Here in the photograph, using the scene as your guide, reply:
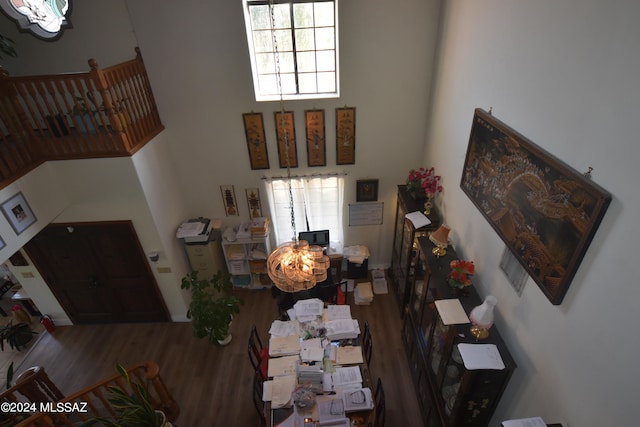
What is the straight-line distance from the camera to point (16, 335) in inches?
216

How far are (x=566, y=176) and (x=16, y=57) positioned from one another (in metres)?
6.58

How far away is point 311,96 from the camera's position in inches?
206

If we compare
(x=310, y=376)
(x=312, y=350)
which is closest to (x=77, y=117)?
(x=312, y=350)

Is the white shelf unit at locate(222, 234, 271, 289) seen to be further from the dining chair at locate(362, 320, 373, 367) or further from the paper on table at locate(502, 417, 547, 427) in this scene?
the paper on table at locate(502, 417, 547, 427)

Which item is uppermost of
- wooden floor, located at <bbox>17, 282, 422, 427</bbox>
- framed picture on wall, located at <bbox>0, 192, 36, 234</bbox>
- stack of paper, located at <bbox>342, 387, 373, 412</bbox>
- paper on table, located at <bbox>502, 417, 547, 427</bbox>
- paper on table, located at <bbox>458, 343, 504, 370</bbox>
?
framed picture on wall, located at <bbox>0, 192, 36, 234</bbox>

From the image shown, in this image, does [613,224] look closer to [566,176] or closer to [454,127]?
[566,176]

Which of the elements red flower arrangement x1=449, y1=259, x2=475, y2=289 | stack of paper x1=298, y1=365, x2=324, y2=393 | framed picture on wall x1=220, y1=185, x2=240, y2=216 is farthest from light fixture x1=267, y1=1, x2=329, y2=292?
framed picture on wall x1=220, y1=185, x2=240, y2=216

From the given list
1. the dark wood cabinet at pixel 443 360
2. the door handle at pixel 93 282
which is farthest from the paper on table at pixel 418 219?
the door handle at pixel 93 282

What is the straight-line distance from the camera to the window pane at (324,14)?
190 inches

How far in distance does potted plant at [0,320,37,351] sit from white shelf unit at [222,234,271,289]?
10.9ft

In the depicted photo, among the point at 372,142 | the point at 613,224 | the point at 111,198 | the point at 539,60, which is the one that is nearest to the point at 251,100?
the point at 372,142

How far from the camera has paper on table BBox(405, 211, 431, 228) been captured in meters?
4.70

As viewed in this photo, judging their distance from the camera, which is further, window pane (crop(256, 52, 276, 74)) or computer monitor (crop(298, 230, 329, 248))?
computer monitor (crop(298, 230, 329, 248))

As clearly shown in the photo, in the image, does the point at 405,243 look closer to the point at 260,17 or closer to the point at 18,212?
the point at 260,17
